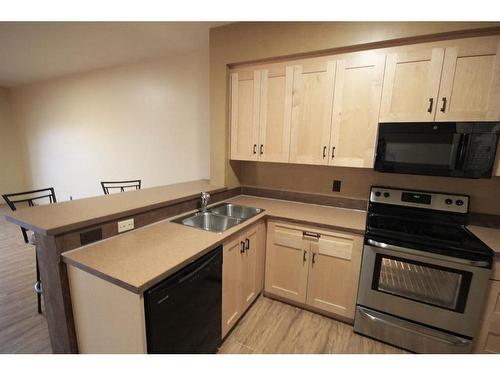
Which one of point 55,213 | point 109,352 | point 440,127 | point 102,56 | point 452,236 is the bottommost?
point 109,352

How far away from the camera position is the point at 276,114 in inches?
84.3

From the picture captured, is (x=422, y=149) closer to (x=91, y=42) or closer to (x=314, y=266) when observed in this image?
(x=314, y=266)

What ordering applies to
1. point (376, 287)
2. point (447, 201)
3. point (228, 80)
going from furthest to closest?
point (228, 80) → point (447, 201) → point (376, 287)

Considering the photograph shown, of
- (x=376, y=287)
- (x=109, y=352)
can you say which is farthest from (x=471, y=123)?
(x=109, y=352)

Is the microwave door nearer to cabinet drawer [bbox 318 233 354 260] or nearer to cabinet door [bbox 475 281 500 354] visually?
cabinet drawer [bbox 318 233 354 260]

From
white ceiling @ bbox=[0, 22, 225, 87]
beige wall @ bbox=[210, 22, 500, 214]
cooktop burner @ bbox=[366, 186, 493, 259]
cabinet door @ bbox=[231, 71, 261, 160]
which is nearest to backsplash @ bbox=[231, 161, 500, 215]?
beige wall @ bbox=[210, 22, 500, 214]

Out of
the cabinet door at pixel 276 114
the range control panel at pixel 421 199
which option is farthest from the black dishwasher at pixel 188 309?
the range control panel at pixel 421 199

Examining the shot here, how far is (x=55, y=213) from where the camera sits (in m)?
1.41

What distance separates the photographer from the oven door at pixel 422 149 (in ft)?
5.16

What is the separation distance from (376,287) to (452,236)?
2.07 ft

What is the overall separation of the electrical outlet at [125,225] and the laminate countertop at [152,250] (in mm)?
34

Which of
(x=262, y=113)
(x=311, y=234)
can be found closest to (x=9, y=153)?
(x=262, y=113)

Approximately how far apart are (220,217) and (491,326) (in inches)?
80.3

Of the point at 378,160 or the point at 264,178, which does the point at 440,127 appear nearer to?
the point at 378,160
